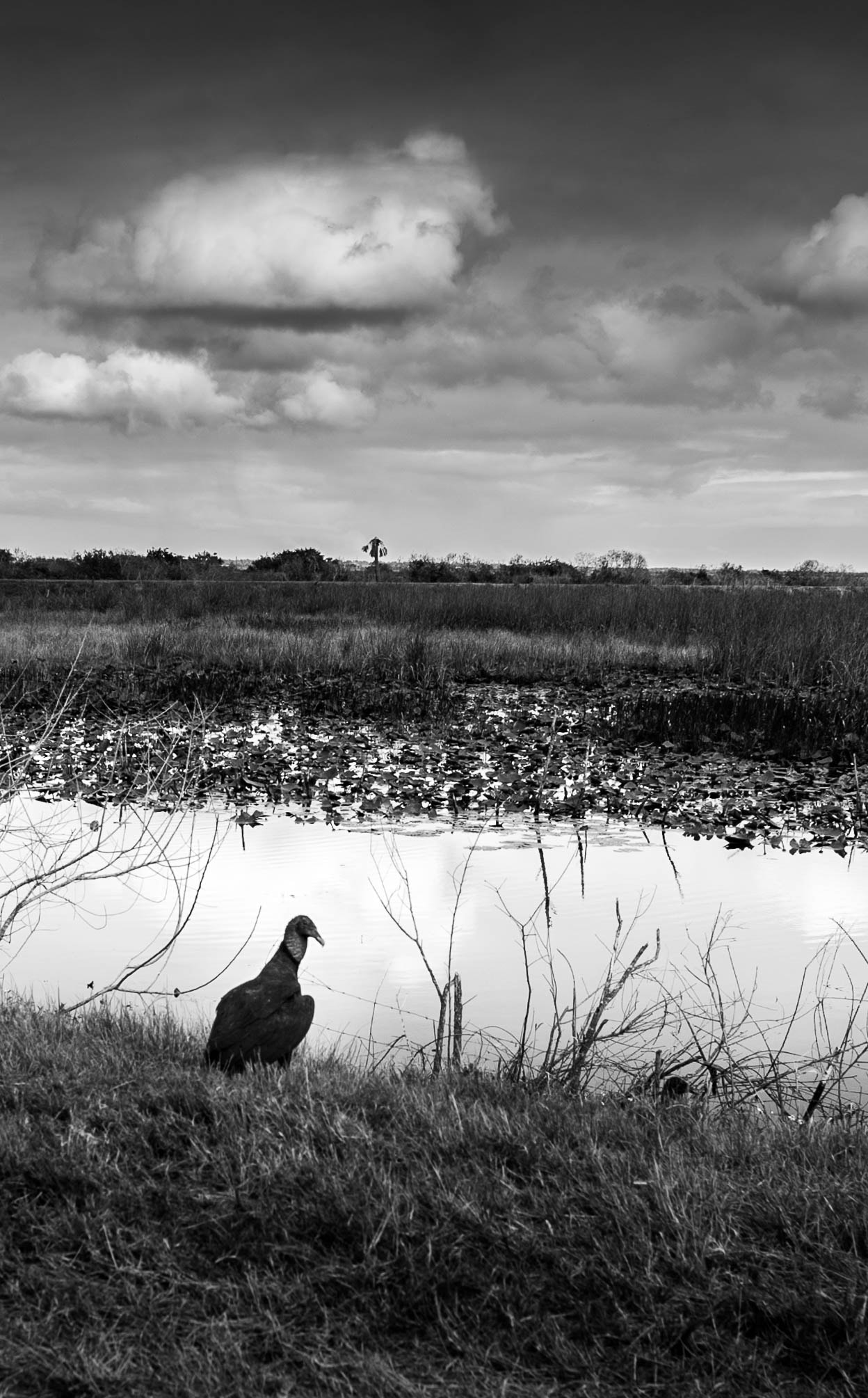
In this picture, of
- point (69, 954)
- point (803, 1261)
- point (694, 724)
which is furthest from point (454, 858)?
point (694, 724)

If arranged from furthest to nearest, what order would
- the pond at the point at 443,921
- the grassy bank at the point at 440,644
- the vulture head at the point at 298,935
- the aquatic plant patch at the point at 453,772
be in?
the grassy bank at the point at 440,644
the aquatic plant patch at the point at 453,772
the pond at the point at 443,921
the vulture head at the point at 298,935

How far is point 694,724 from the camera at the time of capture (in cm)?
1231

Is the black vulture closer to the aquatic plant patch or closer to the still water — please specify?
the still water

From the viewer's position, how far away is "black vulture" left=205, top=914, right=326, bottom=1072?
12.8 feet

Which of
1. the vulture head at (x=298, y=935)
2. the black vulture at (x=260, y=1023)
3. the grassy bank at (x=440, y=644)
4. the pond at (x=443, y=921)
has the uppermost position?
the grassy bank at (x=440, y=644)

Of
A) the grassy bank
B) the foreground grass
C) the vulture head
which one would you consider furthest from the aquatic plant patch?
the foreground grass

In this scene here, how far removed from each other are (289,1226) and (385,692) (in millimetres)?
11864

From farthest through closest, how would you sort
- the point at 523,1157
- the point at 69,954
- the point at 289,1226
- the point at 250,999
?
1. the point at 69,954
2. the point at 250,999
3. the point at 523,1157
4. the point at 289,1226

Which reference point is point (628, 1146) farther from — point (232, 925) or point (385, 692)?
point (385, 692)

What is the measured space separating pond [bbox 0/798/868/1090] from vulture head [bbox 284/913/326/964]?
1.46 ft

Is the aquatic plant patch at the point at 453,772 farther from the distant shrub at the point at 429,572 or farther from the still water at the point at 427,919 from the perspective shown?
the distant shrub at the point at 429,572

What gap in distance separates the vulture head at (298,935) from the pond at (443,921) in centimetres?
45

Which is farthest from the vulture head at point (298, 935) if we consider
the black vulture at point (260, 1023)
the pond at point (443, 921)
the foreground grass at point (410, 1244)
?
the foreground grass at point (410, 1244)

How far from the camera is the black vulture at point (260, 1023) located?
154 inches
